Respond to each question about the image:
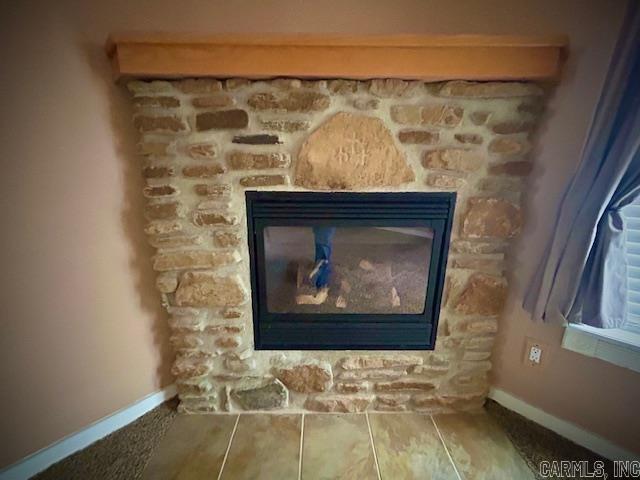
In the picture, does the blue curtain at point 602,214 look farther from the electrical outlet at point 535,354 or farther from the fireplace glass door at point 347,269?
the fireplace glass door at point 347,269

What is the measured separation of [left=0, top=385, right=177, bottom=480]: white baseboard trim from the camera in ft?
4.28

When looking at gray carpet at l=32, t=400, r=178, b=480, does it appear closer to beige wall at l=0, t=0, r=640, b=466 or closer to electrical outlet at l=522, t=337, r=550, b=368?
beige wall at l=0, t=0, r=640, b=466

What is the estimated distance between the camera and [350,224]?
56.9 inches

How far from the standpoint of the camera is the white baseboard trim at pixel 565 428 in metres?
1.39

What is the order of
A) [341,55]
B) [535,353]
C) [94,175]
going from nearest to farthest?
[341,55], [94,175], [535,353]

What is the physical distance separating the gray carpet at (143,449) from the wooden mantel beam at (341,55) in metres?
1.66

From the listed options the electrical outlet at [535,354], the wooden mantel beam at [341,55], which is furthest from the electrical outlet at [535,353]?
the wooden mantel beam at [341,55]

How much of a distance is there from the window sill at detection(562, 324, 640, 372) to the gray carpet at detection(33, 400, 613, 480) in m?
0.48

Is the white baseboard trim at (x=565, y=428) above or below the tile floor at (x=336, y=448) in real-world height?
above

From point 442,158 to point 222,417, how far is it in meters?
1.72

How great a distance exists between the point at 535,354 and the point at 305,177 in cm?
146

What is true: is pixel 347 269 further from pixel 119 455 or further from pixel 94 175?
pixel 119 455

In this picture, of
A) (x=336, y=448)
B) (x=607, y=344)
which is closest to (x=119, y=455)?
(x=336, y=448)

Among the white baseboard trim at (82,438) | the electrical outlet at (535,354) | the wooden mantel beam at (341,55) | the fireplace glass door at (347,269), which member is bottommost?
the white baseboard trim at (82,438)
